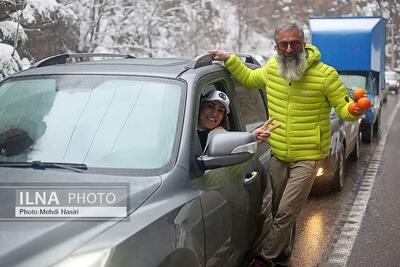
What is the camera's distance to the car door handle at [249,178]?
11.3 ft

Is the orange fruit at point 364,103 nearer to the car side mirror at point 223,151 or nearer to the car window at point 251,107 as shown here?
the car window at point 251,107

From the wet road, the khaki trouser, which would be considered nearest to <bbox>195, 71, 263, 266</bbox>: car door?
the khaki trouser

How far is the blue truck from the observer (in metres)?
13.6

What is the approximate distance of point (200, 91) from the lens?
3238mm

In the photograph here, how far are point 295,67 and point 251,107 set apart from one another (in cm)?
64

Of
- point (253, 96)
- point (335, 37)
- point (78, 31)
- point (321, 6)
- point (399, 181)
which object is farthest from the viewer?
point (321, 6)

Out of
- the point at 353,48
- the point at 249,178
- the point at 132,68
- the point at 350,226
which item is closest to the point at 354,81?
the point at 353,48

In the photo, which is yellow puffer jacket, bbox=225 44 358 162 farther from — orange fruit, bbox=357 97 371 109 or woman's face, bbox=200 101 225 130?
woman's face, bbox=200 101 225 130

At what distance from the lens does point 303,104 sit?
3.90 m

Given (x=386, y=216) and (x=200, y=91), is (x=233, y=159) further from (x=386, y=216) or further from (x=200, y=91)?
(x=386, y=216)

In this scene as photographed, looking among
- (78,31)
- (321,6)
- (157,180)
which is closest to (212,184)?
(157,180)

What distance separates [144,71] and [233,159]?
2.83 feet

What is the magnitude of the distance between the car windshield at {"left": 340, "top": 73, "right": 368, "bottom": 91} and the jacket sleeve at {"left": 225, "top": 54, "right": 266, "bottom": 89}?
31.3 ft

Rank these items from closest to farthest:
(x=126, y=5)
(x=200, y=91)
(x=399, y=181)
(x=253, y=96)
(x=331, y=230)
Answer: (x=200, y=91)
(x=253, y=96)
(x=331, y=230)
(x=399, y=181)
(x=126, y=5)
